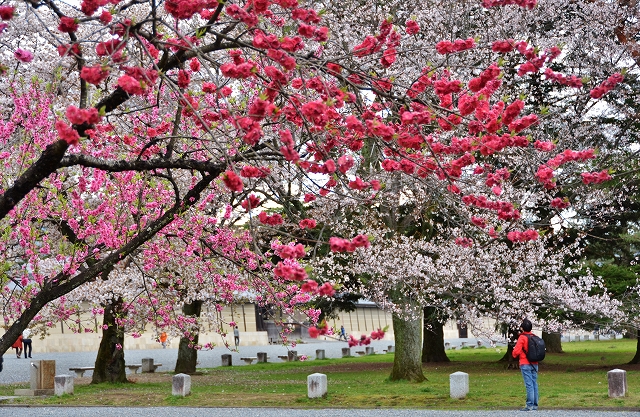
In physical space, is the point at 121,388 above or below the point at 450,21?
below

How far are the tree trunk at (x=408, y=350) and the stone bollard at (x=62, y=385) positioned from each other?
28.8 feet

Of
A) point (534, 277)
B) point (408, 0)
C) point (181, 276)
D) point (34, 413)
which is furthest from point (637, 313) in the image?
point (34, 413)

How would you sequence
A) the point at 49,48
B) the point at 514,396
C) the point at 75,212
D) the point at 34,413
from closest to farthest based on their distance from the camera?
the point at 75,212 < the point at 34,413 < the point at 514,396 < the point at 49,48

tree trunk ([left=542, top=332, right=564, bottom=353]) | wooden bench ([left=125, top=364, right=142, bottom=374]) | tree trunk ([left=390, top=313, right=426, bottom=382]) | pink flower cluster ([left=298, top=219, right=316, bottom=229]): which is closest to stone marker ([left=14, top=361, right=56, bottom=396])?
wooden bench ([left=125, top=364, right=142, bottom=374])

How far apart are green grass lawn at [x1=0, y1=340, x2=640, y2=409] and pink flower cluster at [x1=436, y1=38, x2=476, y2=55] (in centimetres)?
984

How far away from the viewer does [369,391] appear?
18.4m

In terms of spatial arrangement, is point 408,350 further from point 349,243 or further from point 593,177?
point 349,243

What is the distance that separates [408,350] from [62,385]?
9.37 m

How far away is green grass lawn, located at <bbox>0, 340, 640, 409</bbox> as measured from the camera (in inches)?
598

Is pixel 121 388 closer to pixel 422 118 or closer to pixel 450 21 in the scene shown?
pixel 450 21

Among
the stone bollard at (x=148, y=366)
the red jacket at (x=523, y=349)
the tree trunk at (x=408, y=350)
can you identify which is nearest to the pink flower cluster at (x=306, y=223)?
the red jacket at (x=523, y=349)

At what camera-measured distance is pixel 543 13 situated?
20531 mm

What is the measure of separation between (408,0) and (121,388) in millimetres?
13756

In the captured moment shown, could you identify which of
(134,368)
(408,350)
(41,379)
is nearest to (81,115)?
(41,379)
